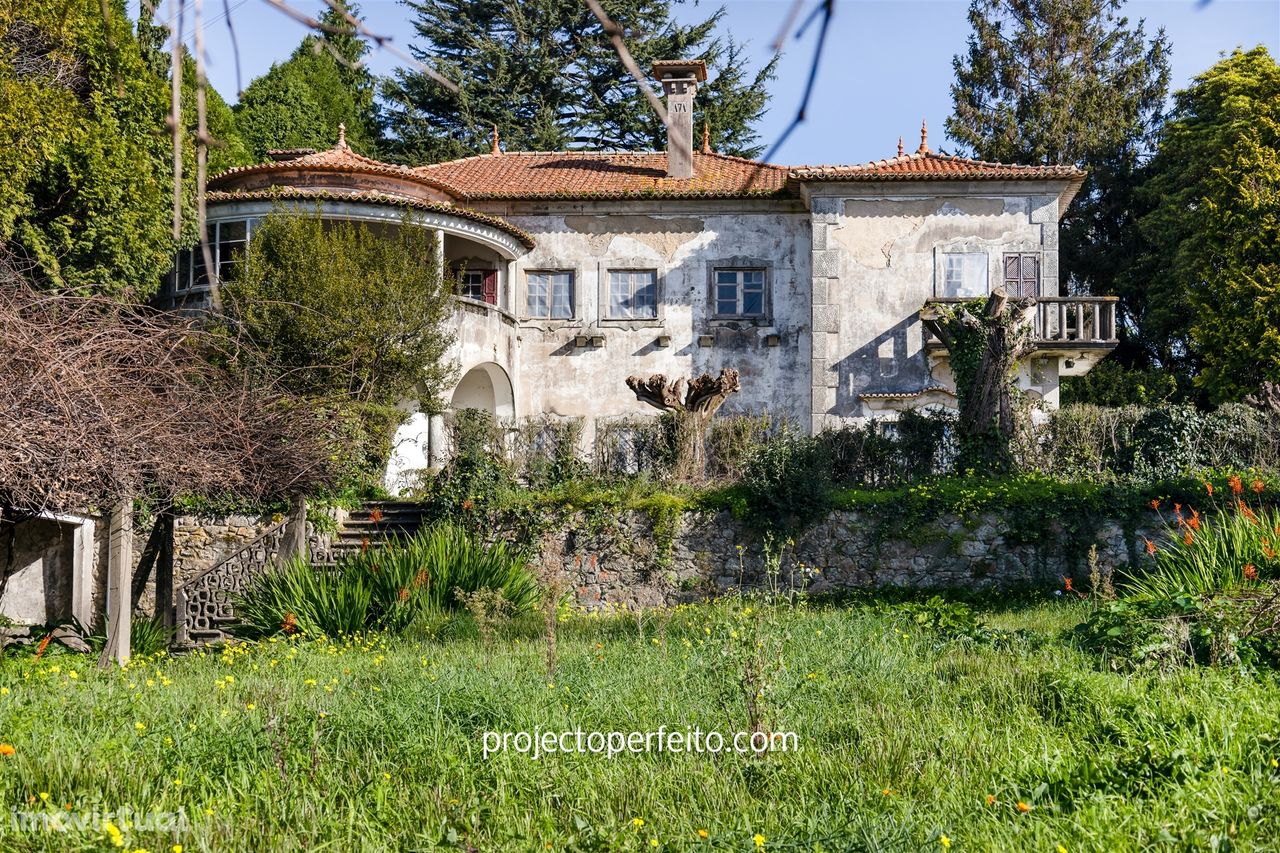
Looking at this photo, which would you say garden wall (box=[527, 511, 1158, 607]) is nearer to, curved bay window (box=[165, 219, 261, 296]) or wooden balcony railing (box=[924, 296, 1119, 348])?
wooden balcony railing (box=[924, 296, 1119, 348])

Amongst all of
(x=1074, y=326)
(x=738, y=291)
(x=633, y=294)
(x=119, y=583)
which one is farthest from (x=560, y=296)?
(x=119, y=583)

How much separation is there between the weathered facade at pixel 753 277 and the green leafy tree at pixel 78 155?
13.4ft

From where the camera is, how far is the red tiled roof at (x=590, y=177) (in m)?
24.2

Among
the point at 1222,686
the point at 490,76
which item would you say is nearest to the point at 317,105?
the point at 490,76

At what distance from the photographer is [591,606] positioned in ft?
54.5

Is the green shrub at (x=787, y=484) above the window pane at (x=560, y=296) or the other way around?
the other way around

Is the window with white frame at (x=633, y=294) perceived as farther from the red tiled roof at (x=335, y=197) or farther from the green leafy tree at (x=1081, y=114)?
the green leafy tree at (x=1081, y=114)

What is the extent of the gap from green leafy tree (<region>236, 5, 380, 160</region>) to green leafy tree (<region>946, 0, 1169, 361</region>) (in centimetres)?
1669

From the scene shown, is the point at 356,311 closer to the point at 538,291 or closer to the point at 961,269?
the point at 538,291

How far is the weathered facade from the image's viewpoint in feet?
76.4

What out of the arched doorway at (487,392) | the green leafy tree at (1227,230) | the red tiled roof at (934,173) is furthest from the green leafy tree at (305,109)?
the green leafy tree at (1227,230)

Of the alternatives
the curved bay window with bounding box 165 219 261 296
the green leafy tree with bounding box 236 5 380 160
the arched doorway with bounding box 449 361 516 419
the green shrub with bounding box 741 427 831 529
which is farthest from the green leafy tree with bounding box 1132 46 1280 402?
the green leafy tree with bounding box 236 5 380 160

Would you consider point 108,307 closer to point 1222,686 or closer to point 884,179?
point 1222,686

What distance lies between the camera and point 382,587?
42.6ft
